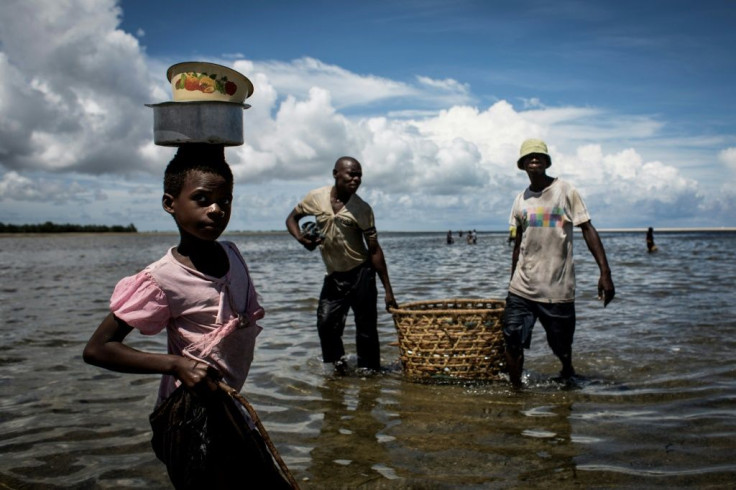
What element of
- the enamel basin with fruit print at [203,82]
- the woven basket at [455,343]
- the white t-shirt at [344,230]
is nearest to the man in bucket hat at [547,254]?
the woven basket at [455,343]

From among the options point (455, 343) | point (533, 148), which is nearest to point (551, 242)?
point (533, 148)

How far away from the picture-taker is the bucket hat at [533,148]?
5188 millimetres

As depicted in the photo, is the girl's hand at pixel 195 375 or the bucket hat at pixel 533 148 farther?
the bucket hat at pixel 533 148

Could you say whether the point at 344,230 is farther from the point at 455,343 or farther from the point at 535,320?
the point at 535,320

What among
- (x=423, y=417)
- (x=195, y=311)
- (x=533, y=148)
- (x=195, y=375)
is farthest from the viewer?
(x=533, y=148)

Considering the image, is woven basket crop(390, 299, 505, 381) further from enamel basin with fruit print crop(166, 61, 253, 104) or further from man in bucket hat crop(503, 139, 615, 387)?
enamel basin with fruit print crop(166, 61, 253, 104)

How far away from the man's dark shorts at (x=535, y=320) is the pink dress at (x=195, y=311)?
11.5ft

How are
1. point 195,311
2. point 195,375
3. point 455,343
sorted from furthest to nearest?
point 455,343 < point 195,311 < point 195,375

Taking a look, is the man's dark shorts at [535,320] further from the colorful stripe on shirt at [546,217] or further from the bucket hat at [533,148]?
the bucket hat at [533,148]

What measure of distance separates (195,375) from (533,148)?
157 inches

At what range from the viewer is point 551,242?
5207 mm

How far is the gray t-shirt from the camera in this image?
5.20 meters

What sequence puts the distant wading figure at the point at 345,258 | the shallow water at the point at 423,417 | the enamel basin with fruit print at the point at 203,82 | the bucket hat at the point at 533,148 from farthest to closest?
1. the distant wading figure at the point at 345,258
2. the bucket hat at the point at 533,148
3. the shallow water at the point at 423,417
4. the enamel basin with fruit print at the point at 203,82

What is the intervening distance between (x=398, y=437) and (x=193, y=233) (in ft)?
8.67
